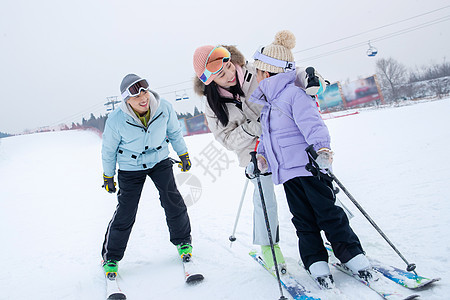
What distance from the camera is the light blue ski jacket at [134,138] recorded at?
8.99ft

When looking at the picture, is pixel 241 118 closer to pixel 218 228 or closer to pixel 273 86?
pixel 273 86

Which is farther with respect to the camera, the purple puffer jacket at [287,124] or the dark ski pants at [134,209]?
the dark ski pants at [134,209]

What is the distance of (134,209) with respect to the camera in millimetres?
2865

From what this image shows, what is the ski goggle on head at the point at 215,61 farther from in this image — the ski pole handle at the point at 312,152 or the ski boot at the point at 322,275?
the ski boot at the point at 322,275

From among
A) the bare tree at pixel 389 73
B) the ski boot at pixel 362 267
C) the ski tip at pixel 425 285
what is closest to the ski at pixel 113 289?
the ski boot at pixel 362 267

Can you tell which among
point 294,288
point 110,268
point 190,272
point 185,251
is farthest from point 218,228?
point 294,288

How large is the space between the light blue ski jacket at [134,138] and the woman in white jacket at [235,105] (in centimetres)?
53

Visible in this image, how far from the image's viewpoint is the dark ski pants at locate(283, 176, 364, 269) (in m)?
1.97

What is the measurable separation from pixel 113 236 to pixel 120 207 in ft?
0.93

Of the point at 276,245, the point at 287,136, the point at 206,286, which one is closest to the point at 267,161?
the point at 287,136

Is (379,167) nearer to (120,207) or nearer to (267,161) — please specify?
(267,161)

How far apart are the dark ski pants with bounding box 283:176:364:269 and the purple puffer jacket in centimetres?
11

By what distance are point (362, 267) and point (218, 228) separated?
220 cm

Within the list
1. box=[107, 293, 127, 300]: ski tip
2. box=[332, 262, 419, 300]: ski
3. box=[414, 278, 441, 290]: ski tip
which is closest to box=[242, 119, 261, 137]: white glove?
box=[332, 262, 419, 300]: ski
